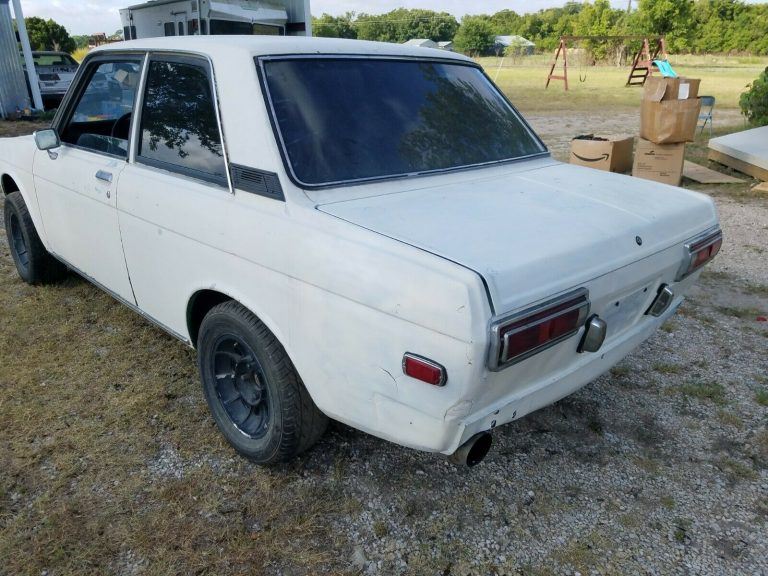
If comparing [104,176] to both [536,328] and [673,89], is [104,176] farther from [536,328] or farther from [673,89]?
[673,89]

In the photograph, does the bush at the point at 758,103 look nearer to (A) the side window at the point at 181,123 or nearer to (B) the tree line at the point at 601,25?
(A) the side window at the point at 181,123

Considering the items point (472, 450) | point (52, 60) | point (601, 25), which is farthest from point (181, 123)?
point (601, 25)

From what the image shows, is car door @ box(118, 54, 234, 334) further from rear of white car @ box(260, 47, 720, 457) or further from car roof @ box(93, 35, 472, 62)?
rear of white car @ box(260, 47, 720, 457)

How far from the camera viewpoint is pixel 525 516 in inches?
92.4

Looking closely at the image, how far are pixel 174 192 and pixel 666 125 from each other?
648 centimetres

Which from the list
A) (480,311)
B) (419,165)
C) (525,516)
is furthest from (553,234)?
(525,516)

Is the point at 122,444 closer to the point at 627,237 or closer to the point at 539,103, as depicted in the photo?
the point at 627,237

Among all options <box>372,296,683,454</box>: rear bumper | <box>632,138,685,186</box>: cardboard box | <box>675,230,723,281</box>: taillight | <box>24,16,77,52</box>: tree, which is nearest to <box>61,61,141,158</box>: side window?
<box>372,296,683,454</box>: rear bumper

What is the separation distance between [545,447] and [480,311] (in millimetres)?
1445

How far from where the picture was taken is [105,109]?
11.7ft

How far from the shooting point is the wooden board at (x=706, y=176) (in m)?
8.02

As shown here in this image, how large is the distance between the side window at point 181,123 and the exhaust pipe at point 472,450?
1.40m

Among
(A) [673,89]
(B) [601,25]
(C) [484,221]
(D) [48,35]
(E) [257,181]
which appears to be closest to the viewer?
(C) [484,221]

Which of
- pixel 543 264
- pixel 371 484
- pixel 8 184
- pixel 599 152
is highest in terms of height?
pixel 543 264
